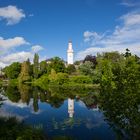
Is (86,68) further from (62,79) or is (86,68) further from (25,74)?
(25,74)

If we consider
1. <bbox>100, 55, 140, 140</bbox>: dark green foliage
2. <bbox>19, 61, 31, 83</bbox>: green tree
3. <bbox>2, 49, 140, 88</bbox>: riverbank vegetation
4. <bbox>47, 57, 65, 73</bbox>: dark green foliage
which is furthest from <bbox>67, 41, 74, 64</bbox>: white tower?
<bbox>100, 55, 140, 140</bbox>: dark green foliage

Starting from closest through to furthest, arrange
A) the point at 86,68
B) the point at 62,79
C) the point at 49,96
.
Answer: the point at 49,96 < the point at 62,79 < the point at 86,68

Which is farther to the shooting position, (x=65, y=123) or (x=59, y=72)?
(x=59, y=72)

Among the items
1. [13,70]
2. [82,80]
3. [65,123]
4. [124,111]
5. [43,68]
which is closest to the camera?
[124,111]

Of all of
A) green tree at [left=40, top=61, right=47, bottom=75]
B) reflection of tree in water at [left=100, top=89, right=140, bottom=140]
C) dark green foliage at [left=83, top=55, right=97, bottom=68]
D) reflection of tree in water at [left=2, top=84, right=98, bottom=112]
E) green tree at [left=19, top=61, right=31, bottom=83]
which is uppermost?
dark green foliage at [left=83, top=55, right=97, bottom=68]

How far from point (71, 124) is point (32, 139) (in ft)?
34.0

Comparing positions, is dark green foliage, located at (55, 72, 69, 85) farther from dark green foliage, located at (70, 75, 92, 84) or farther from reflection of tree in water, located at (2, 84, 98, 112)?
reflection of tree in water, located at (2, 84, 98, 112)

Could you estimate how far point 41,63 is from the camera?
11212 centimetres

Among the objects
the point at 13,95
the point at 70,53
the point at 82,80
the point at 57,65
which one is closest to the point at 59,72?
the point at 57,65

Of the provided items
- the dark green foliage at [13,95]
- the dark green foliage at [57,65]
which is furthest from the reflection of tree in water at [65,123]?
the dark green foliage at [57,65]

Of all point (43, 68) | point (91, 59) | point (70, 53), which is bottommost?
point (43, 68)

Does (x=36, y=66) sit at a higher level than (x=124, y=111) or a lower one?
higher

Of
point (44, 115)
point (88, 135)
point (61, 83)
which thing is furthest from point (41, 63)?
point (88, 135)

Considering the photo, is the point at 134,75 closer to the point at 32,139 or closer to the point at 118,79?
the point at 118,79
